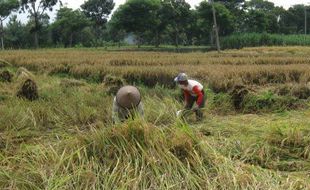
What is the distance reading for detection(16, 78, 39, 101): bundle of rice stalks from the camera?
9367mm

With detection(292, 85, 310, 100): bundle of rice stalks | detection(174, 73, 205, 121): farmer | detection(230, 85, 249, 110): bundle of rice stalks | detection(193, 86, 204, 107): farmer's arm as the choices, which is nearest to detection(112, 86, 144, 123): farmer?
detection(174, 73, 205, 121): farmer

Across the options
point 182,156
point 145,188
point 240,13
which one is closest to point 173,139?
point 182,156

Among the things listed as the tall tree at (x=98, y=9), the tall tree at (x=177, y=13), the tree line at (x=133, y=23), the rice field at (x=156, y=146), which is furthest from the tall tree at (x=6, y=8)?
the rice field at (x=156, y=146)

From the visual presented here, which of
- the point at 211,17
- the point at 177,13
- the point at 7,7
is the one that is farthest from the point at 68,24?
the point at 211,17

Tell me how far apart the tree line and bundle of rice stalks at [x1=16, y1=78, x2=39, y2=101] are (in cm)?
3372

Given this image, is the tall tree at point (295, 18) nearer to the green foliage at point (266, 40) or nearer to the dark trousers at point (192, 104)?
the green foliage at point (266, 40)

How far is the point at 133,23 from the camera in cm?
4334

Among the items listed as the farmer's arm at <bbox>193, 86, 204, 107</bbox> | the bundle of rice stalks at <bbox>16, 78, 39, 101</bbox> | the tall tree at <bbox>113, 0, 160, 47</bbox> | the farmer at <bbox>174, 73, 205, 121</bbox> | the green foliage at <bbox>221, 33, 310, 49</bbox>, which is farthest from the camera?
the tall tree at <bbox>113, 0, 160, 47</bbox>

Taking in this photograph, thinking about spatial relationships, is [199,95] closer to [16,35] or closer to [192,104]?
[192,104]

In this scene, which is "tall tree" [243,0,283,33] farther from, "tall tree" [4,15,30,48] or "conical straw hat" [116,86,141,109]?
"conical straw hat" [116,86,141,109]

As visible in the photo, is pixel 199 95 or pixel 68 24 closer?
pixel 199 95

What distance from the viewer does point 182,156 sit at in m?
4.42

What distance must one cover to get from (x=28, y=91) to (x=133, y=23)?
3449 cm

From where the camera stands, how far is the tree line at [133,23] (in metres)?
43.6
